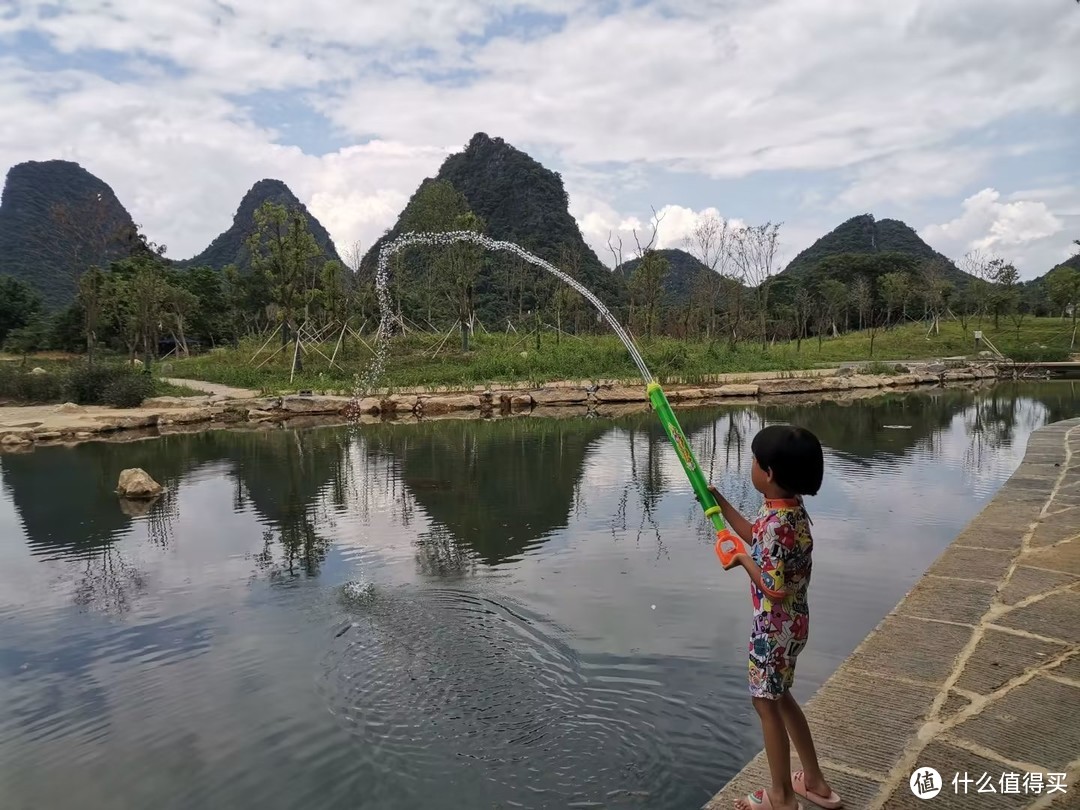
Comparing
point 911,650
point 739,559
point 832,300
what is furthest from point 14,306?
point 739,559

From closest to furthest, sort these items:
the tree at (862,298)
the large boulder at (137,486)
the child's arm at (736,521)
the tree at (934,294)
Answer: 1. the child's arm at (736,521)
2. the large boulder at (137,486)
3. the tree at (934,294)
4. the tree at (862,298)

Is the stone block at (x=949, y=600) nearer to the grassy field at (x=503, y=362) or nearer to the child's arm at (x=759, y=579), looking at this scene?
the child's arm at (x=759, y=579)

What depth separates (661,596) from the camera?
544cm

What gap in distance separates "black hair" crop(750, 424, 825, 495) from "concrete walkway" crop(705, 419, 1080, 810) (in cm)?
102

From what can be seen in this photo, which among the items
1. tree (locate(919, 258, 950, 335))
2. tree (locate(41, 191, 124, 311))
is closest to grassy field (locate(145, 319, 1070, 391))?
tree (locate(41, 191, 124, 311))

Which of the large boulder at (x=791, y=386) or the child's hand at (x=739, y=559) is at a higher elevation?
the child's hand at (x=739, y=559)

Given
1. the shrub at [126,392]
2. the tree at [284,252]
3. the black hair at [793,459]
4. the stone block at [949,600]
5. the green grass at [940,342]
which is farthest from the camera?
the green grass at [940,342]

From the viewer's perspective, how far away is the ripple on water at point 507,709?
332 cm

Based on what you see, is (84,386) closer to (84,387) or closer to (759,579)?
(84,387)

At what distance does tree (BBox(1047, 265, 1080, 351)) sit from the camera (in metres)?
32.9

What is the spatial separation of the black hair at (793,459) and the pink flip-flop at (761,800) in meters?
0.96

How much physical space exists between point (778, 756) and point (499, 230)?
51819 mm

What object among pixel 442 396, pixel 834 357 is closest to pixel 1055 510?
pixel 442 396

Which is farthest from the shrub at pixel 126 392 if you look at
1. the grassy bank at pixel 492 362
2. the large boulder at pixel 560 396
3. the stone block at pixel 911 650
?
the stone block at pixel 911 650
